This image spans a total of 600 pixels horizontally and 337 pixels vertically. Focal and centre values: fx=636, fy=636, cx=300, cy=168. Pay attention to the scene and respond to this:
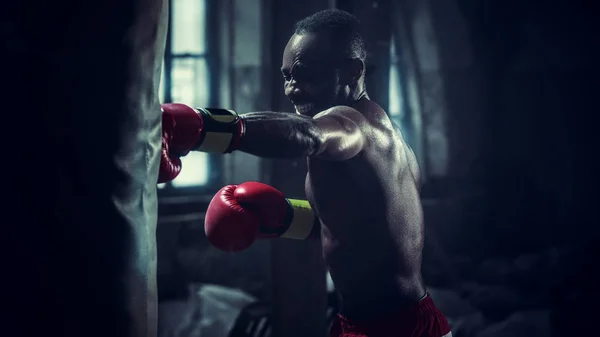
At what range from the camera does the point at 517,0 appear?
5.30 m

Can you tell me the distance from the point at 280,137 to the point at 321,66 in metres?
0.52

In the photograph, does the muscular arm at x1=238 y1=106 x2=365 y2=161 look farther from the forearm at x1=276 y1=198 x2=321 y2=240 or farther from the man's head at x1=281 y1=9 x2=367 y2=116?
the forearm at x1=276 y1=198 x2=321 y2=240

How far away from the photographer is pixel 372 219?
1.81 m

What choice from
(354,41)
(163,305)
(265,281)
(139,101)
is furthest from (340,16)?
(265,281)

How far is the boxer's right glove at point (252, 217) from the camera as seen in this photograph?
1.83 metres

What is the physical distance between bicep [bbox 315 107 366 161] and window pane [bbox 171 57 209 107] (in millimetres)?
3493

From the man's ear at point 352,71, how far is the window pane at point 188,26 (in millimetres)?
3291

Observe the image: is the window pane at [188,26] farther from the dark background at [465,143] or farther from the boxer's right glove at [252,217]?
the boxer's right glove at [252,217]

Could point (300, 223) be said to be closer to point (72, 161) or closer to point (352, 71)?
point (352, 71)

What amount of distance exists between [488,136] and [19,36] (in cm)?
492

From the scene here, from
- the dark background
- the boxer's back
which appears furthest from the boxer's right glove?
the dark background

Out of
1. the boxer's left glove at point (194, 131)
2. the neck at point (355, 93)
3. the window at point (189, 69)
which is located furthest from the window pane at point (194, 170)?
the boxer's left glove at point (194, 131)

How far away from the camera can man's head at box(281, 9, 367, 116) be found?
190 cm

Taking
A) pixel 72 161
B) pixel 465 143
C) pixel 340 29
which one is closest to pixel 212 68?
pixel 465 143
